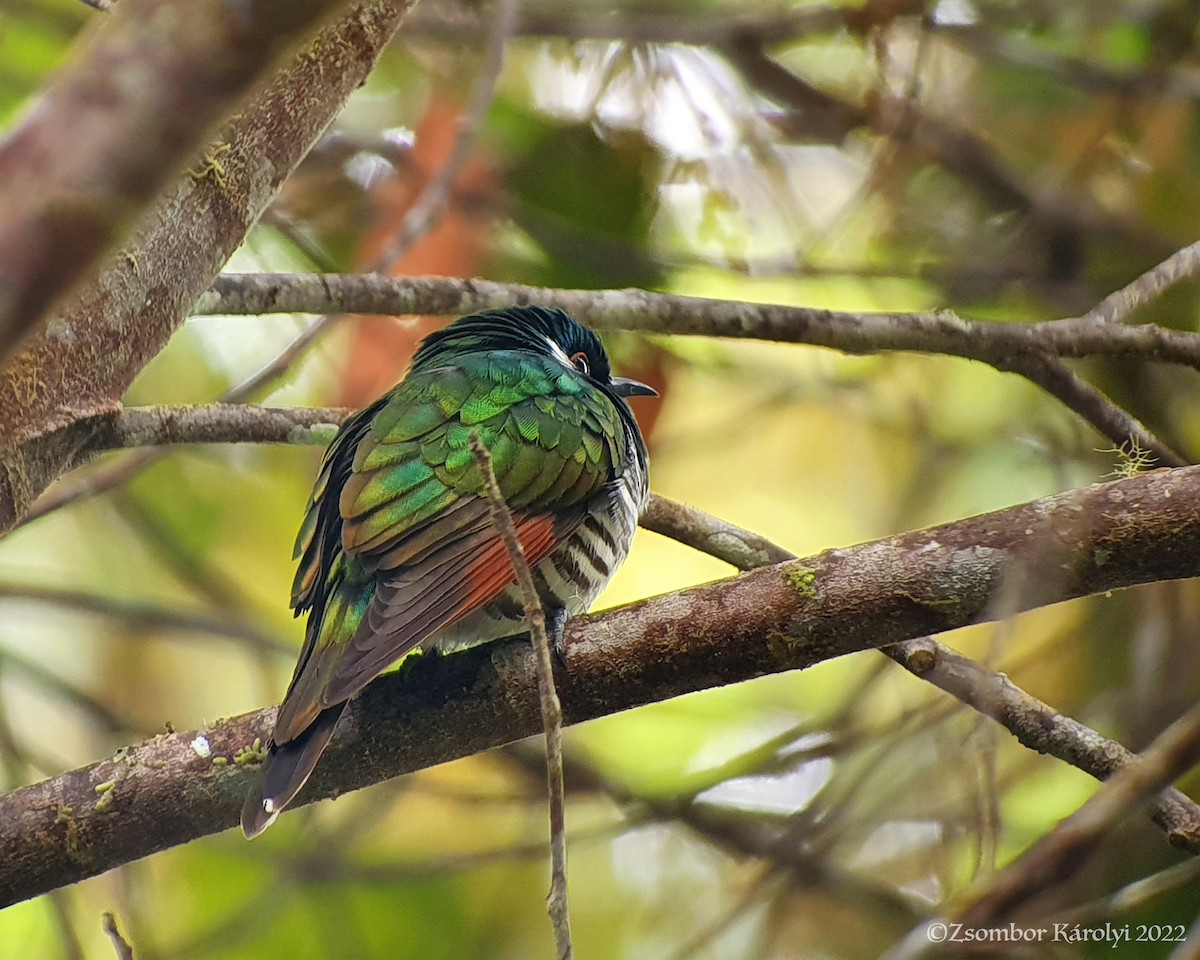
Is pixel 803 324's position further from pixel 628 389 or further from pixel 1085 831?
pixel 1085 831

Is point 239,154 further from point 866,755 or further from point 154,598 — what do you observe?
point 154,598

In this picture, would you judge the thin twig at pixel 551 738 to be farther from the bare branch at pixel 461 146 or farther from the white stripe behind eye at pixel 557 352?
the white stripe behind eye at pixel 557 352

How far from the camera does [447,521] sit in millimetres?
3291

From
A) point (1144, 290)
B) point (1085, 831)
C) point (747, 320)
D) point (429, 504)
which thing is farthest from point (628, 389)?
point (1085, 831)

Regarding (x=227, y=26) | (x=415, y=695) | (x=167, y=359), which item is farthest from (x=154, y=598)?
Answer: (x=227, y=26)

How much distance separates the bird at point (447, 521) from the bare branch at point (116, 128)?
5.49 ft

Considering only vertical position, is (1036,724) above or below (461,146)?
below

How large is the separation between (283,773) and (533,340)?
6.80ft

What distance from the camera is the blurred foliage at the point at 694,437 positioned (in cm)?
481

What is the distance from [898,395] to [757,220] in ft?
4.40

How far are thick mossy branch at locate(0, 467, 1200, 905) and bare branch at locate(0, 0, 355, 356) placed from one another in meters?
1.62

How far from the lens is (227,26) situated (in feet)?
4.01

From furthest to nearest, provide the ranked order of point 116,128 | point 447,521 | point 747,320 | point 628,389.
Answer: point 628,389 < point 747,320 < point 447,521 < point 116,128

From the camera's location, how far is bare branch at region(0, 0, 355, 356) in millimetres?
1161
